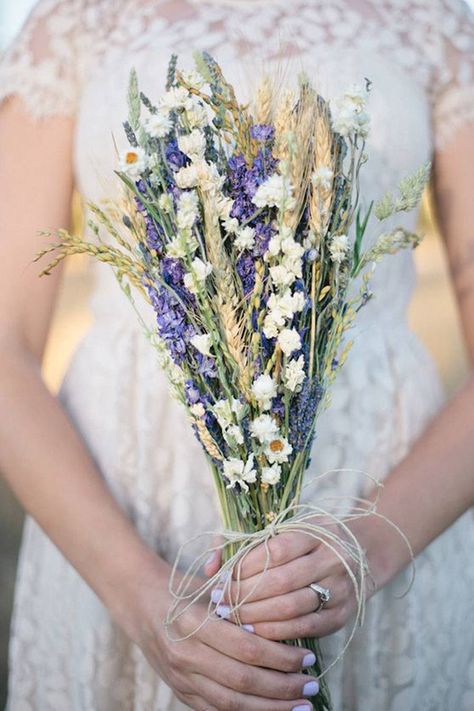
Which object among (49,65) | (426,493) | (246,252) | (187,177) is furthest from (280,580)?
(49,65)

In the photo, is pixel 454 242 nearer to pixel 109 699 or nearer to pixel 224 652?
pixel 224 652

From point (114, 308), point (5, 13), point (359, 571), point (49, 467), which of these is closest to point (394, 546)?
point (359, 571)

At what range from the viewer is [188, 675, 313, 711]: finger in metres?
1.33

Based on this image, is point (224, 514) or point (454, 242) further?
point (454, 242)

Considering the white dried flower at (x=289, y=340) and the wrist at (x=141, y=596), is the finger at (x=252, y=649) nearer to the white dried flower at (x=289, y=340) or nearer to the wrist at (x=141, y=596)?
the wrist at (x=141, y=596)

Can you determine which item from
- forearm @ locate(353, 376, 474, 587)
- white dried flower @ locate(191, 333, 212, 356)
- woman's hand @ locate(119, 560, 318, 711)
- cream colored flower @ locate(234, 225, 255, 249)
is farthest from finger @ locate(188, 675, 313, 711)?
cream colored flower @ locate(234, 225, 255, 249)

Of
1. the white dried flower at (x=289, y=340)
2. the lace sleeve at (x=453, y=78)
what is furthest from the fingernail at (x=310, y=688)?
the lace sleeve at (x=453, y=78)

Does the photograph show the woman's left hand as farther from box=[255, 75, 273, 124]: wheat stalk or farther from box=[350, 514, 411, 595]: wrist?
box=[255, 75, 273, 124]: wheat stalk

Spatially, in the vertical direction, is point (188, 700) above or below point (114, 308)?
below

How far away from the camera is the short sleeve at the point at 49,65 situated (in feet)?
5.58

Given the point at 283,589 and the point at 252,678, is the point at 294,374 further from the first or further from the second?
the point at 252,678

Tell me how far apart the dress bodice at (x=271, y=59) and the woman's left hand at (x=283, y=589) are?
0.57 m

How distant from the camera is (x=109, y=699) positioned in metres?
1.71

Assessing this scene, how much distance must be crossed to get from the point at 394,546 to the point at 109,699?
0.60 m
